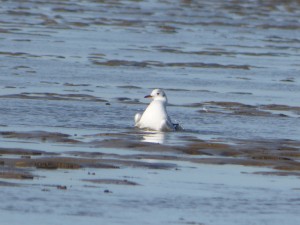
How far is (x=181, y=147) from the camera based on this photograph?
1449 centimetres

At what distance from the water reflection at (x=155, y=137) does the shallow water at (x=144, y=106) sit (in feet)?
0.07

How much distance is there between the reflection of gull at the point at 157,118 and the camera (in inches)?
641

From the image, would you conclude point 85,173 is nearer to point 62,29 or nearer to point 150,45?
point 150,45

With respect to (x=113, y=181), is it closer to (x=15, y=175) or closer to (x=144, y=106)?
(x=15, y=175)

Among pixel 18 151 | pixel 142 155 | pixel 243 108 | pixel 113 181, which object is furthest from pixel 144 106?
pixel 113 181

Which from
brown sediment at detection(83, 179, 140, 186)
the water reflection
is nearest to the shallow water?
the water reflection

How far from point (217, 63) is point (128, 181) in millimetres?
16610

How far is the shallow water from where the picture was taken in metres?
10.7

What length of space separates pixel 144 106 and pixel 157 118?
10.4ft

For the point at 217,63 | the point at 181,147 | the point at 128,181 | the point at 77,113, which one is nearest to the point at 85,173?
the point at 128,181

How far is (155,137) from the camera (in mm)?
15523

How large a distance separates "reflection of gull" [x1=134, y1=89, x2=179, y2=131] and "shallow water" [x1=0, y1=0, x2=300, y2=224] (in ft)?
0.69

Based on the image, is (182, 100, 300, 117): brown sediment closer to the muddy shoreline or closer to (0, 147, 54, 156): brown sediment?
the muddy shoreline

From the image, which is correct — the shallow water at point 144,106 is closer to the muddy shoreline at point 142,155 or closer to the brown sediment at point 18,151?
the muddy shoreline at point 142,155
